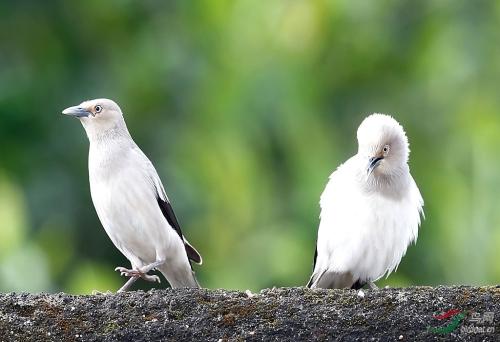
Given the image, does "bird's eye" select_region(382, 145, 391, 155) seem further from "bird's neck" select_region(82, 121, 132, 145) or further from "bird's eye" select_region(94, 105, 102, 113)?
"bird's eye" select_region(94, 105, 102, 113)

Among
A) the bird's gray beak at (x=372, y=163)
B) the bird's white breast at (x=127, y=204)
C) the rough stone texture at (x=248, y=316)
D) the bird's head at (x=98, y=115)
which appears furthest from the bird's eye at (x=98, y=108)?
the rough stone texture at (x=248, y=316)

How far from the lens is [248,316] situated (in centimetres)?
441

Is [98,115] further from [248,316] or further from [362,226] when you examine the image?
[248,316]

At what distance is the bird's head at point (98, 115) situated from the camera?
23.2 feet

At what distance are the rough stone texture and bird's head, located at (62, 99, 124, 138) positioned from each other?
259cm

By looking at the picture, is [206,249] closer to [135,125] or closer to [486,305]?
[135,125]

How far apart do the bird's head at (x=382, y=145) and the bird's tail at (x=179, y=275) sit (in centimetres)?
130

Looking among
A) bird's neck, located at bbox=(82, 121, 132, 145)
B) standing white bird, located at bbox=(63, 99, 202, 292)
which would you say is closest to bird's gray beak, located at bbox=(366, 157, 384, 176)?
standing white bird, located at bbox=(63, 99, 202, 292)

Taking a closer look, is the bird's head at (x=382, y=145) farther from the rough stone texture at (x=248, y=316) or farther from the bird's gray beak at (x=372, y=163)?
the rough stone texture at (x=248, y=316)

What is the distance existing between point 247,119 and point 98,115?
7.07m

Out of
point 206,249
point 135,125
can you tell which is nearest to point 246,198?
point 206,249

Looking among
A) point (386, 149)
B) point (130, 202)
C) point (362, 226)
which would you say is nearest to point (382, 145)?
point (386, 149)

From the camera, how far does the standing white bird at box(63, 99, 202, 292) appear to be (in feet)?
22.0

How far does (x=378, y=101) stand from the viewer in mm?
15102
